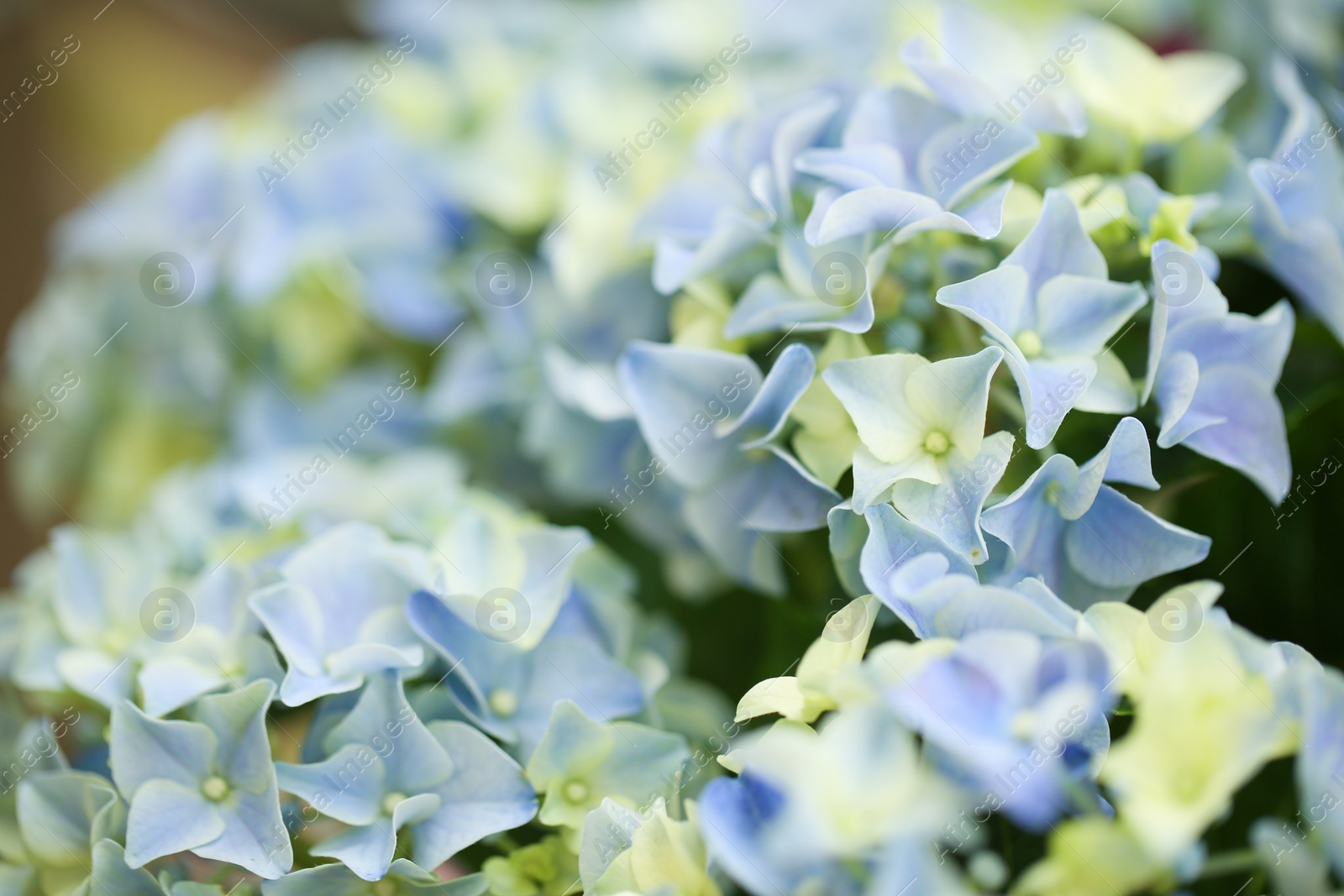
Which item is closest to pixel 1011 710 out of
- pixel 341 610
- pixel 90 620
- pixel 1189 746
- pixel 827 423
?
pixel 1189 746

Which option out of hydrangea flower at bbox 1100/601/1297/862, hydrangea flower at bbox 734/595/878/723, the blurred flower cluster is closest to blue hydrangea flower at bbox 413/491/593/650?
the blurred flower cluster

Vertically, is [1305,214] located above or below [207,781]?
below

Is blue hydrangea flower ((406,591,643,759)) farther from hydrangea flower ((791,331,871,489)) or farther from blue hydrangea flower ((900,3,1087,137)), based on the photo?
blue hydrangea flower ((900,3,1087,137))

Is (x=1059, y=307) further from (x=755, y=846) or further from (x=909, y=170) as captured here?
(x=755, y=846)

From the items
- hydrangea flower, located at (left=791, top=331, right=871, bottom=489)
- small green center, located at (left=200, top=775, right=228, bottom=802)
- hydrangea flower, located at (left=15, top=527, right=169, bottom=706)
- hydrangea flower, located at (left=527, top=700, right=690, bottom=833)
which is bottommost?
hydrangea flower, located at (left=527, top=700, right=690, bottom=833)

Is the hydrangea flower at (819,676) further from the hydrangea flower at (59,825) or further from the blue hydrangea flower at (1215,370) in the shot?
the hydrangea flower at (59,825)

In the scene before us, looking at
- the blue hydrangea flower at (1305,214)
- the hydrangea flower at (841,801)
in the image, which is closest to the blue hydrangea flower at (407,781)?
the hydrangea flower at (841,801)

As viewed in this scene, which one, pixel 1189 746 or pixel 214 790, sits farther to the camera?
pixel 214 790
